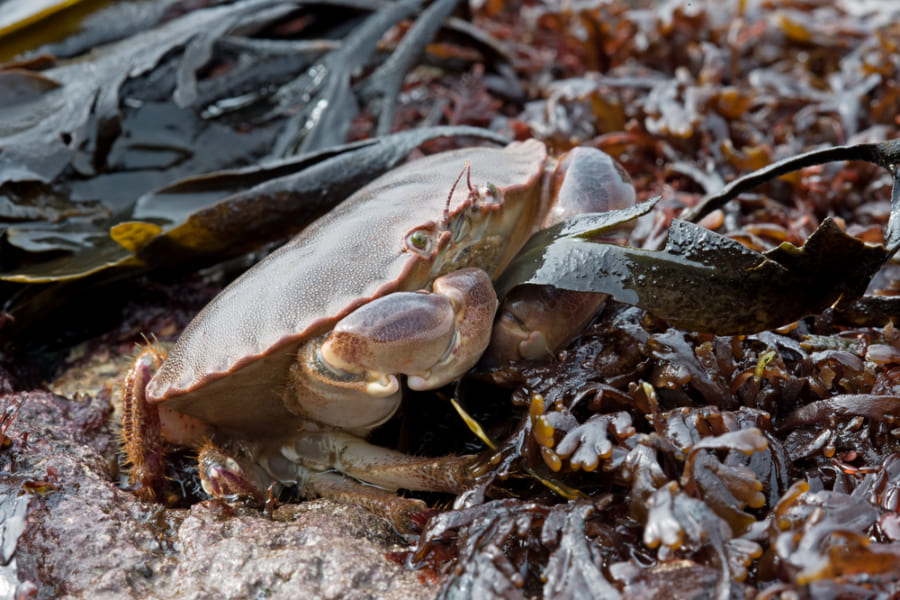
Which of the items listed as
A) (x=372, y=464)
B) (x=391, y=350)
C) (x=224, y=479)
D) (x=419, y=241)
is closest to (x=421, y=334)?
(x=391, y=350)

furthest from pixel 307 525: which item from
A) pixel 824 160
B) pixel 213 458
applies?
pixel 824 160

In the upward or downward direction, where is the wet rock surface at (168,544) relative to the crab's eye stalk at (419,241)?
downward

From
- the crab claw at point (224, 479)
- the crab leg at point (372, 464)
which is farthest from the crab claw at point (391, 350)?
the crab claw at point (224, 479)

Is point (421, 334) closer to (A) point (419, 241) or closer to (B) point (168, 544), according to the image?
(A) point (419, 241)

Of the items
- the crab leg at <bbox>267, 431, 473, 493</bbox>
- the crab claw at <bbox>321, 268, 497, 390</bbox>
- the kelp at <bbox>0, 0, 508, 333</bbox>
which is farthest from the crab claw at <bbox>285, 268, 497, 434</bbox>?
the kelp at <bbox>0, 0, 508, 333</bbox>

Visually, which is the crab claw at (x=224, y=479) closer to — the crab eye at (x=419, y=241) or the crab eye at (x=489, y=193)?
the crab eye at (x=419, y=241)

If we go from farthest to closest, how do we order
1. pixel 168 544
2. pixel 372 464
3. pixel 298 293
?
pixel 372 464 < pixel 298 293 < pixel 168 544

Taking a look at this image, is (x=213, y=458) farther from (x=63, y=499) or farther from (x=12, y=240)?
(x=12, y=240)
